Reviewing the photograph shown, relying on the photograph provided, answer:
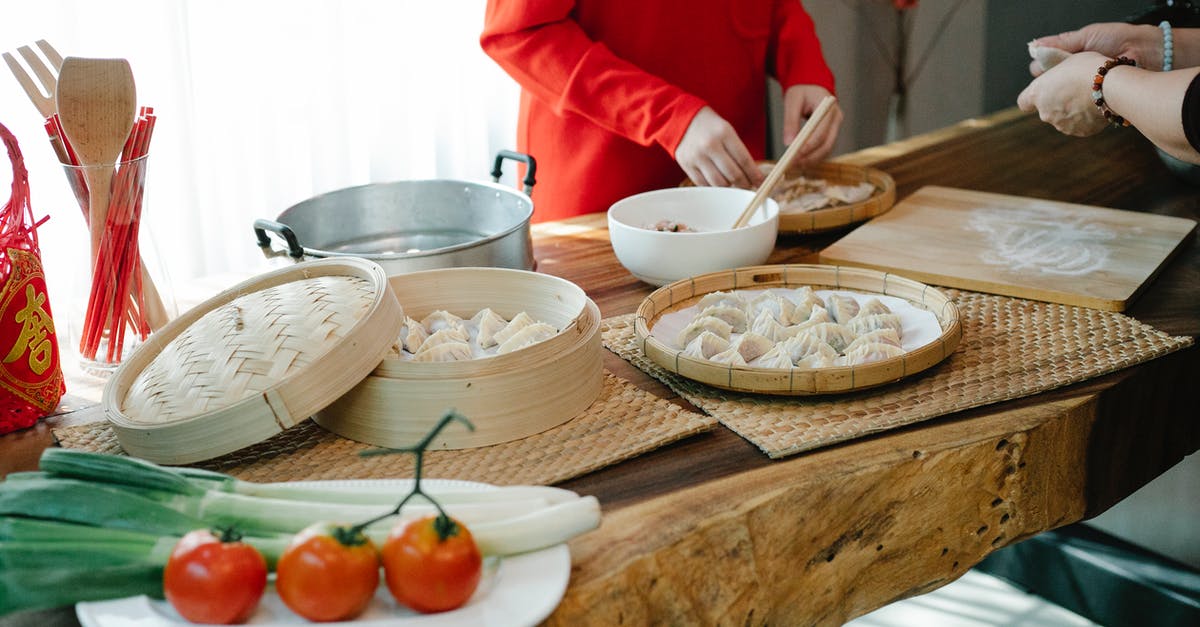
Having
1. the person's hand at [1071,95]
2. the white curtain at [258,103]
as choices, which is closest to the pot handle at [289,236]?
the person's hand at [1071,95]

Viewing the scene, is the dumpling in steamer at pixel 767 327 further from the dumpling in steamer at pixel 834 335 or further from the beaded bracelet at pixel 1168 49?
the beaded bracelet at pixel 1168 49

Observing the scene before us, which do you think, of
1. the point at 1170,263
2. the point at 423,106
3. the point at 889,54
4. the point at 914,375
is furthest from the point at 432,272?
the point at 889,54

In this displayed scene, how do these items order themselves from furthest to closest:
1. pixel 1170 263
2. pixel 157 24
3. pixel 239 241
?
1. pixel 239 241
2. pixel 157 24
3. pixel 1170 263

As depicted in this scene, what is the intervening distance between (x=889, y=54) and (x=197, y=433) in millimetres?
3982

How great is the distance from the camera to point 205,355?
1185 millimetres

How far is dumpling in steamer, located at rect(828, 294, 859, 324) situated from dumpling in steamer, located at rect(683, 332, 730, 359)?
0.61 ft

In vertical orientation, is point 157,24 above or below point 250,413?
above

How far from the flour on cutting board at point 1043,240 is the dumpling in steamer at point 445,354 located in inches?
35.9

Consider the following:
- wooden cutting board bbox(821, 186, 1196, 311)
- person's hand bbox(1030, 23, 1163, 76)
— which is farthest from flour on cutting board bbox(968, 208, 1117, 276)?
person's hand bbox(1030, 23, 1163, 76)

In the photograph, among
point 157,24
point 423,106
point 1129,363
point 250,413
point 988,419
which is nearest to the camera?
point 250,413

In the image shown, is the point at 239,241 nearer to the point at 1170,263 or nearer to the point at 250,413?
the point at 250,413

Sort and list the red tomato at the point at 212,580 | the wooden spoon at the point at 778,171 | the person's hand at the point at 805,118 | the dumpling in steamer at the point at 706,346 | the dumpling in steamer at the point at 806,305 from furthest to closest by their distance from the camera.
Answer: the person's hand at the point at 805,118, the wooden spoon at the point at 778,171, the dumpling in steamer at the point at 806,305, the dumpling in steamer at the point at 706,346, the red tomato at the point at 212,580

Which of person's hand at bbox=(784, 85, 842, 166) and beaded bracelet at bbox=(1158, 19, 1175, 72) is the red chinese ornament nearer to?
person's hand at bbox=(784, 85, 842, 166)

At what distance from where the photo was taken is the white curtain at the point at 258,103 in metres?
2.68
